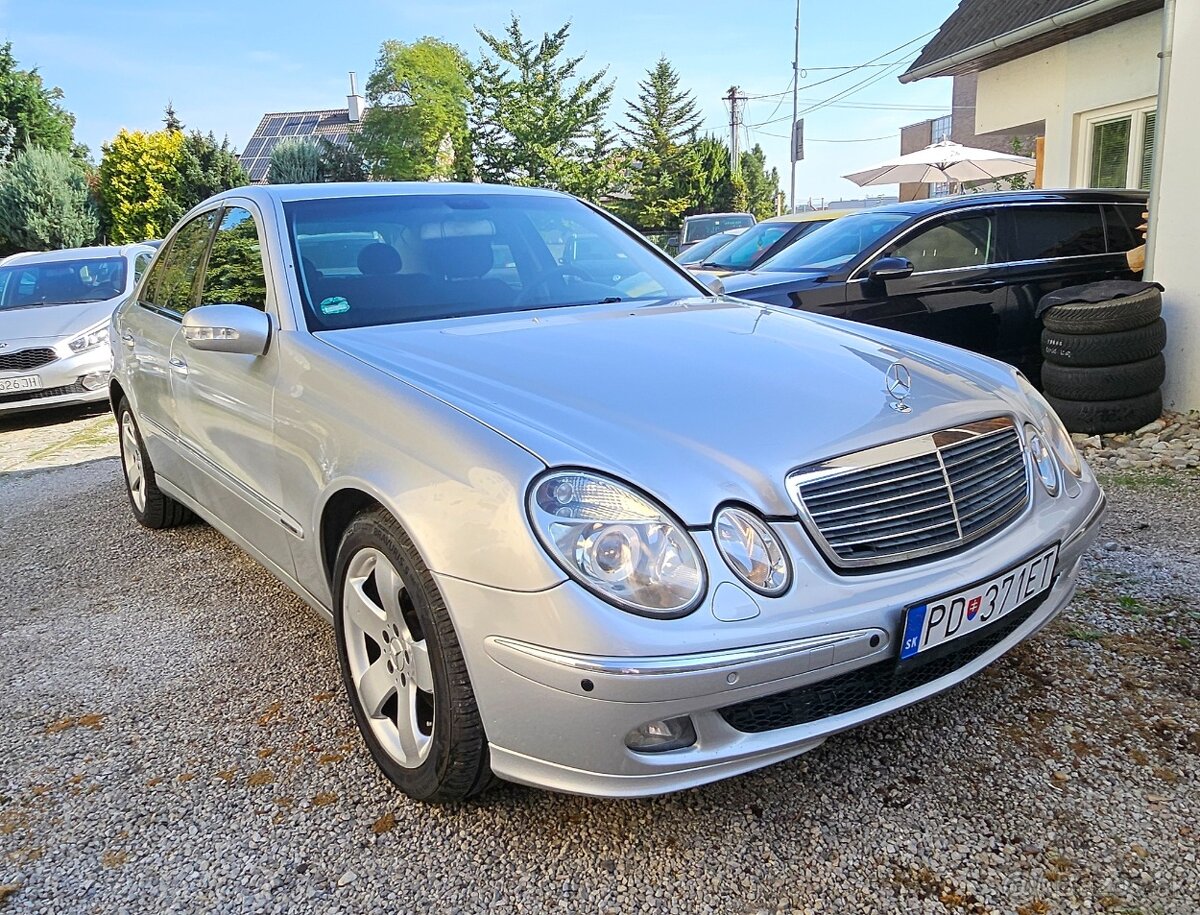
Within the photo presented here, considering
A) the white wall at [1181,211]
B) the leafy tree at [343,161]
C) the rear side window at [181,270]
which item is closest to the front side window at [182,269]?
the rear side window at [181,270]

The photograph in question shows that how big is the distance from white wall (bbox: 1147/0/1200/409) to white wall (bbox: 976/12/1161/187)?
334cm

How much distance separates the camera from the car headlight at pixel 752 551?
1792 millimetres

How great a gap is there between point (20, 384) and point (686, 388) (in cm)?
766

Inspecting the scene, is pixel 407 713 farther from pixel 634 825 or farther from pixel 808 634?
pixel 808 634


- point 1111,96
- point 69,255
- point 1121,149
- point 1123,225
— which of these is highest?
point 1111,96

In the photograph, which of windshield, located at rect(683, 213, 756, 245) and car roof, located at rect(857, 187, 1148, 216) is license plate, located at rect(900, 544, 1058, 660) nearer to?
car roof, located at rect(857, 187, 1148, 216)

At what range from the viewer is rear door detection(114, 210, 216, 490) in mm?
3691

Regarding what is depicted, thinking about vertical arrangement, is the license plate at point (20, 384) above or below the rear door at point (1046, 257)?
below

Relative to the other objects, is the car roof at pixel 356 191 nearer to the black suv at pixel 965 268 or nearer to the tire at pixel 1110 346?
the black suv at pixel 965 268

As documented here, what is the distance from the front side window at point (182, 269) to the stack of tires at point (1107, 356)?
460cm

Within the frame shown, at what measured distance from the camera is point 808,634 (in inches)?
69.6

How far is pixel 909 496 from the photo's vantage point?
2.04 m

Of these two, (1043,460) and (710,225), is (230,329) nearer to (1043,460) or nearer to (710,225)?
(1043,460)

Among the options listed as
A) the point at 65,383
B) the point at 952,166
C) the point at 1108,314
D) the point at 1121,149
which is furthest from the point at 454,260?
the point at 952,166
